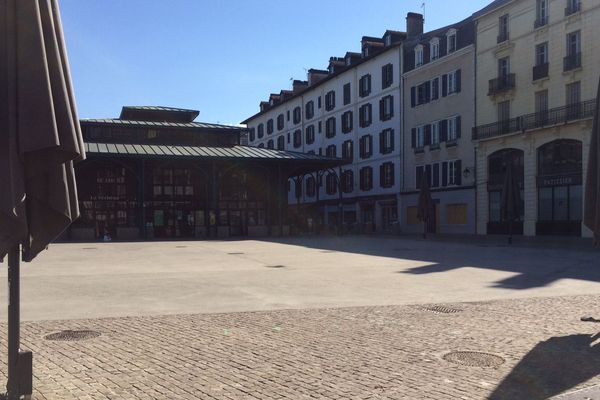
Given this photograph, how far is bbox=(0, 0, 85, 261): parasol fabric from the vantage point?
3.48 m

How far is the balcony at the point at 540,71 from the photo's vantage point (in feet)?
108

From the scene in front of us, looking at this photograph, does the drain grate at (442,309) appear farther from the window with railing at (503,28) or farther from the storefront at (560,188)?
the window with railing at (503,28)

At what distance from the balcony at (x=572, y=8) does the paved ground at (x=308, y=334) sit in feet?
74.7

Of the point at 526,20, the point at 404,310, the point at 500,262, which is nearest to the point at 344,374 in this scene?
the point at 404,310

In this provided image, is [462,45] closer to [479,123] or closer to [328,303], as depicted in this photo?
[479,123]

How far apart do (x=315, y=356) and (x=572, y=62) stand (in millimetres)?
30959

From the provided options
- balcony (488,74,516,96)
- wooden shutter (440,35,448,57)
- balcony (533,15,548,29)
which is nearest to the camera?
balcony (533,15,548,29)

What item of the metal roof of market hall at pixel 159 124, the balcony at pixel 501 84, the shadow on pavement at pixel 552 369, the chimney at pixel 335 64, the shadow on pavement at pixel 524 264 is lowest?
the shadow on pavement at pixel 524 264

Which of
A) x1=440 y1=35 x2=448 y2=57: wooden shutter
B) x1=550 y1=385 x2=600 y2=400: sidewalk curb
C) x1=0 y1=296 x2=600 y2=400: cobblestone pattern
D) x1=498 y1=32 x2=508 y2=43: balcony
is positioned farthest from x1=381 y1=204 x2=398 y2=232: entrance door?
x1=550 y1=385 x2=600 y2=400: sidewalk curb

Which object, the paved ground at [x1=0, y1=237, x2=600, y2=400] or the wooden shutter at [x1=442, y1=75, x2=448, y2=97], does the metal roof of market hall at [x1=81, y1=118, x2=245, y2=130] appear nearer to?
the wooden shutter at [x1=442, y1=75, x2=448, y2=97]

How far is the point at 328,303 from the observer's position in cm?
924

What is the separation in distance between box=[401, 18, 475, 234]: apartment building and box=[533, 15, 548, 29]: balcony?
17.6ft

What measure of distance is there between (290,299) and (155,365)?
4.52 m

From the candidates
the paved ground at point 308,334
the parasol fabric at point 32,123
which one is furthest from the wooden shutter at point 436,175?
the parasol fabric at point 32,123
